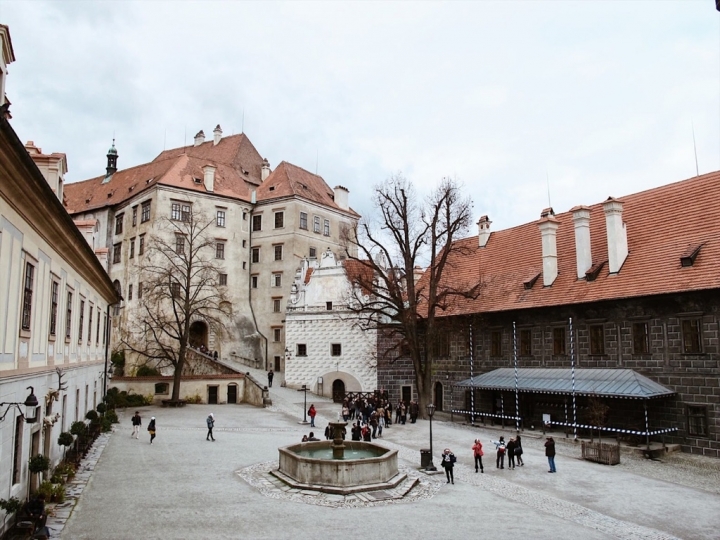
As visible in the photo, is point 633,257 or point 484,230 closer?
point 633,257

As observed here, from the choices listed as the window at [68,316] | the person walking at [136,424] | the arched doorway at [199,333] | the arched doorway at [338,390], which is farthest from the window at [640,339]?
the arched doorway at [199,333]

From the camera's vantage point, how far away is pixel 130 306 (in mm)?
50156

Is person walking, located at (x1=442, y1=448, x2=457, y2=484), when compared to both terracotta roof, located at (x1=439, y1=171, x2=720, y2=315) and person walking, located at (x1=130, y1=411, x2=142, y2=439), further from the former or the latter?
person walking, located at (x1=130, y1=411, x2=142, y2=439)

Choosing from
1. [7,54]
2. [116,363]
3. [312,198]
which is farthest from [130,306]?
[7,54]

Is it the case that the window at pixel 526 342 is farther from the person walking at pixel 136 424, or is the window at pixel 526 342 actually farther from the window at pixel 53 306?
the window at pixel 53 306

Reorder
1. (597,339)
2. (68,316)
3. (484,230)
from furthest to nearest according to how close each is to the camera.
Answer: (484,230) → (597,339) → (68,316)

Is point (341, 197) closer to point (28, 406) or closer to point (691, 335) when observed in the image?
point (691, 335)

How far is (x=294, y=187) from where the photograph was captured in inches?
2149

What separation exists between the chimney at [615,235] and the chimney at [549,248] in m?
3.29

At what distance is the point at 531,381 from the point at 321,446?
11.8m

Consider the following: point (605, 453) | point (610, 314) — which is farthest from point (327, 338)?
point (605, 453)

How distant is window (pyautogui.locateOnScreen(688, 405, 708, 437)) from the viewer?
22.5 metres

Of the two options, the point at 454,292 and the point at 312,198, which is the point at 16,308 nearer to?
the point at 454,292

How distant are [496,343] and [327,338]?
13.6 m
